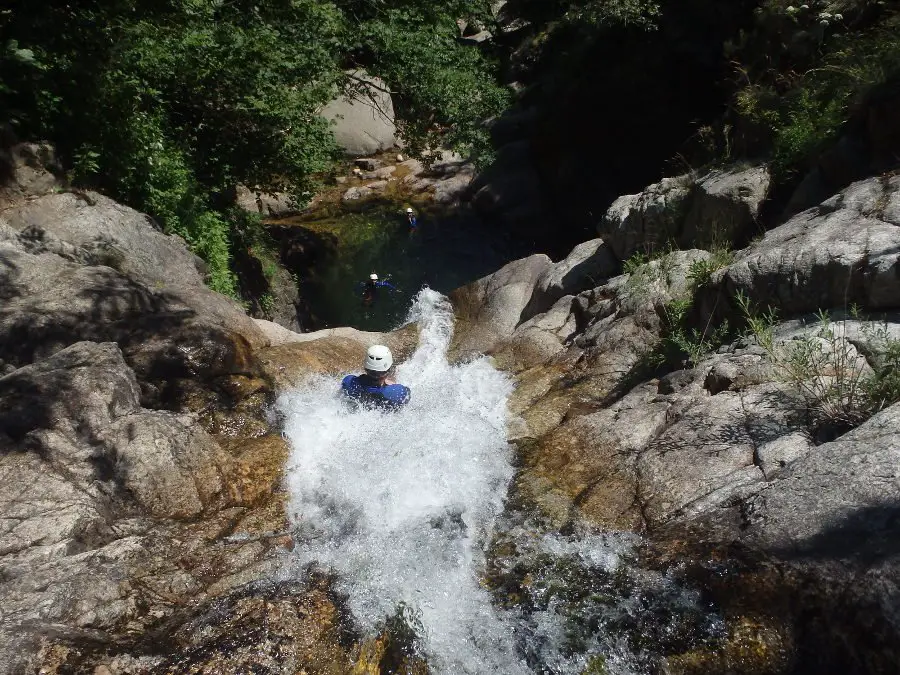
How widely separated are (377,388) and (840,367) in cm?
396

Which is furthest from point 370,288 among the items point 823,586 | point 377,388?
point 823,586

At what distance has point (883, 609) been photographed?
9.37ft

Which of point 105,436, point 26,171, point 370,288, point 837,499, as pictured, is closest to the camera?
point 837,499

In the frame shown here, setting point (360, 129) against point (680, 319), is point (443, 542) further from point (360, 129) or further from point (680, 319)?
point (360, 129)

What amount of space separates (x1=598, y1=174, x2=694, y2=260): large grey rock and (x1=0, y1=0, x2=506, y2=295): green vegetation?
3.24 meters

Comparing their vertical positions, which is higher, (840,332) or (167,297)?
(840,332)

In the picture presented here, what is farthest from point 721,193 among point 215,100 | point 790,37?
point 215,100

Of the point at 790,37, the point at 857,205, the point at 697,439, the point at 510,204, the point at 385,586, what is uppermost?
the point at 790,37

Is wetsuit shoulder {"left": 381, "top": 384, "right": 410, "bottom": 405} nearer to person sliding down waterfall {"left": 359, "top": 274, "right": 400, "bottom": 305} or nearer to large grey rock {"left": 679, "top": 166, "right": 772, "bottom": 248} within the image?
large grey rock {"left": 679, "top": 166, "right": 772, "bottom": 248}

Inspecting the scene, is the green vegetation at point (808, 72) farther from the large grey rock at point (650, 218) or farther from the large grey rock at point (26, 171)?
the large grey rock at point (26, 171)

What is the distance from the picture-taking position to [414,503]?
497 centimetres

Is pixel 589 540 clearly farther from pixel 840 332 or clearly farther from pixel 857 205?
pixel 857 205

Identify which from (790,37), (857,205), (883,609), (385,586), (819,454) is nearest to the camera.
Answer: (883,609)

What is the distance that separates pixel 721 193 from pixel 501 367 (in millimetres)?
3343
